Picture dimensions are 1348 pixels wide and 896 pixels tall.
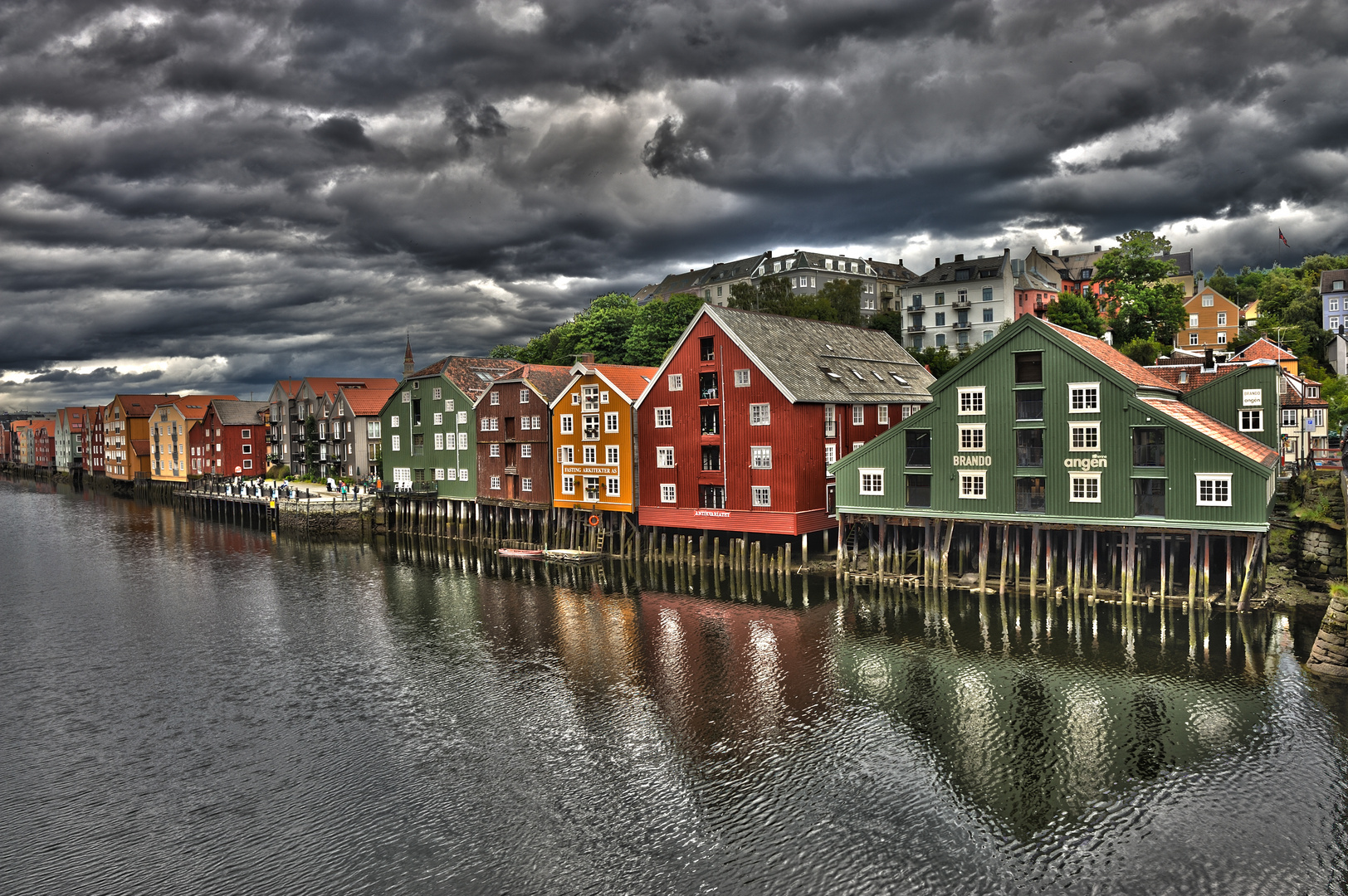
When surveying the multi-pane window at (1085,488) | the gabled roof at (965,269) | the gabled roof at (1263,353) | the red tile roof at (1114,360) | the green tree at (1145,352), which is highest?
the gabled roof at (965,269)

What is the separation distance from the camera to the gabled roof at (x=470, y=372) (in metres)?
71.8

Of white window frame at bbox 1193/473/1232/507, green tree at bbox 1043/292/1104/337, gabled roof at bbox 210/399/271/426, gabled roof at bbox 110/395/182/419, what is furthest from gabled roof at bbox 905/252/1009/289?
gabled roof at bbox 110/395/182/419

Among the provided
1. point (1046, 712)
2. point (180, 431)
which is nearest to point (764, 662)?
point (1046, 712)

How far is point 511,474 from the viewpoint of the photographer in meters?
66.0

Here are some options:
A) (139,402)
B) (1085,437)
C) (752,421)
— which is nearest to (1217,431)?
(1085,437)

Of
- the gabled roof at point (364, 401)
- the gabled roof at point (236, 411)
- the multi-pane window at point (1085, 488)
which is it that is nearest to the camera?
the multi-pane window at point (1085, 488)

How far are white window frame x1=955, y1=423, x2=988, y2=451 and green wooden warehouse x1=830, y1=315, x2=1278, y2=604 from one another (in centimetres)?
4

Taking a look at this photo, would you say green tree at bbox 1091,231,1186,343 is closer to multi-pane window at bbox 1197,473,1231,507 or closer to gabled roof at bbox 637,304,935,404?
gabled roof at bbox 637,304,935,404

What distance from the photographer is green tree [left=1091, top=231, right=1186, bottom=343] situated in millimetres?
72438

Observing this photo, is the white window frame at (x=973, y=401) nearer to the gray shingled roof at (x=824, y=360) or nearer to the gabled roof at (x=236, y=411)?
the gray shingled roof at (x=824, y=360)

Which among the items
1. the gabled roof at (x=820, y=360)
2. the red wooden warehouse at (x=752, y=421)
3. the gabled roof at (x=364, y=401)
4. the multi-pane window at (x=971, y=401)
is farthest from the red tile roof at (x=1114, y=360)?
the gabled roof at (x=364, y=401)

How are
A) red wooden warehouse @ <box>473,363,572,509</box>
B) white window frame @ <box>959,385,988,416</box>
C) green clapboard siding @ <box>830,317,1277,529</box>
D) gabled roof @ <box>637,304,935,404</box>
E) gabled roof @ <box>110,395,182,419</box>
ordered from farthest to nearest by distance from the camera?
gabled roof @ <box>110,395,182,419</box>, red wooden warehouse @ <box>473,363,572,509</box>, gabled roof @ <box>637,304,935,404</box>, white window frame @ <box>959,385,988,416</box>, green clapboard siding @ <box>830,317,1277,529</box>

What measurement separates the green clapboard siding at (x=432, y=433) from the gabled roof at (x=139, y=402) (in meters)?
81.3

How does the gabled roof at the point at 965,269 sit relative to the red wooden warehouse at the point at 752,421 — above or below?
above
